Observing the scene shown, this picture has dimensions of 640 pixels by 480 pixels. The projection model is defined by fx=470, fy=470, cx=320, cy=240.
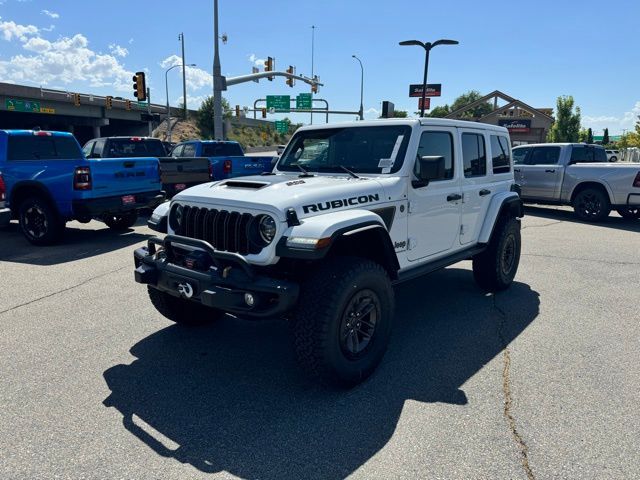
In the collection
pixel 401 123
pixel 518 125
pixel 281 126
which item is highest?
pixel 281 126

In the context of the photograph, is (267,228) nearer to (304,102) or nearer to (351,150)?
(351,150)

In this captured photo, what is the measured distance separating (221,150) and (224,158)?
4.16ft

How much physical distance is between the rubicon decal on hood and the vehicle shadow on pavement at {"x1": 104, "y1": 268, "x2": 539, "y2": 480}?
129cm

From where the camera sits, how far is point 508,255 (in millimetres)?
5734

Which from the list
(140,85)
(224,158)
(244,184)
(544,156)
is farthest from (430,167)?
(140,85)

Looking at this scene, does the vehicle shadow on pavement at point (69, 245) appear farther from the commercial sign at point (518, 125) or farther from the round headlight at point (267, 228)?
the commercial sign at point (518, 125)

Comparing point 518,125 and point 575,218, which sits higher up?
point 518,125

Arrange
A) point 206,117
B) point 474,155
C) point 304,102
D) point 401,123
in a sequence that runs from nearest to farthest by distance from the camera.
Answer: point 401,123 → point 474,155 → point 304,102 → point 206,117

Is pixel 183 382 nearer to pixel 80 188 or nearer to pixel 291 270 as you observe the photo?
pixel 291 270

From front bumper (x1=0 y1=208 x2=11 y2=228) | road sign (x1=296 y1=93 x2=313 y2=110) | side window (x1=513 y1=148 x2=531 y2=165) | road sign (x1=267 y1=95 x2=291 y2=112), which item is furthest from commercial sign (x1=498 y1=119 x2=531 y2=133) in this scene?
front bumper (x1=0 y1=208 x2=11 y2=228)

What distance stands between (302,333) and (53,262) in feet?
17.9

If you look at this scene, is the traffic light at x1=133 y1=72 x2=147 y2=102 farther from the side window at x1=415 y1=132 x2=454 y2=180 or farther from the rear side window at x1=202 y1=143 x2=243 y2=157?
the side window at x1=415 y1=132 x2=454 y2=180

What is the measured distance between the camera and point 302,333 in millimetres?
3090

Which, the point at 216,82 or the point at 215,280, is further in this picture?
the point at 216,82
